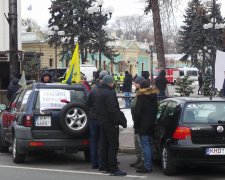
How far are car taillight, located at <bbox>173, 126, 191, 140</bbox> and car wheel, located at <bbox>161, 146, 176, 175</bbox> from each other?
40cm

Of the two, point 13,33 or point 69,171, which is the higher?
point 13,33

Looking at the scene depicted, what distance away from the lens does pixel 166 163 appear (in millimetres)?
9820

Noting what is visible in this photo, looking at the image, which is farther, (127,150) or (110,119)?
(127,150)

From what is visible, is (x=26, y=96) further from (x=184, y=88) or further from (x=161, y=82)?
(x=184, y=88)

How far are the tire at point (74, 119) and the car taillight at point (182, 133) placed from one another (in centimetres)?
217

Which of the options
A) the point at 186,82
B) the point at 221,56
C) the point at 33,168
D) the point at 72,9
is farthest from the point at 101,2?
the point at 72,9

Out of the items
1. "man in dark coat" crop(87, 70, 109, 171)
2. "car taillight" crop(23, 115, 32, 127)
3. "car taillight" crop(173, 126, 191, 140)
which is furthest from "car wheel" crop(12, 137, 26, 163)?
"car taillight" crop(173, 126, 191, 140)

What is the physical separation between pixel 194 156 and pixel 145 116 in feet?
4.50

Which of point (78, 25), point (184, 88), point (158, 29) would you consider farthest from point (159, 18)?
point (78, 25)

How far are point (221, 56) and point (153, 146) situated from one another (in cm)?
831

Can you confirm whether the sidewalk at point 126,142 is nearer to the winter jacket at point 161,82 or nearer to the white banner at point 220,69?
the white banner at point 220,69

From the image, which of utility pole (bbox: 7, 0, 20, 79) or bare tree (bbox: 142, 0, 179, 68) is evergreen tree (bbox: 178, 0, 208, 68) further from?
utility pole (bbox: 7, 0, 20, 79)

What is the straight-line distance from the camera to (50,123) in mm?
10898

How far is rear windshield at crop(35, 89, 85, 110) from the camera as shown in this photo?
11055 mm
